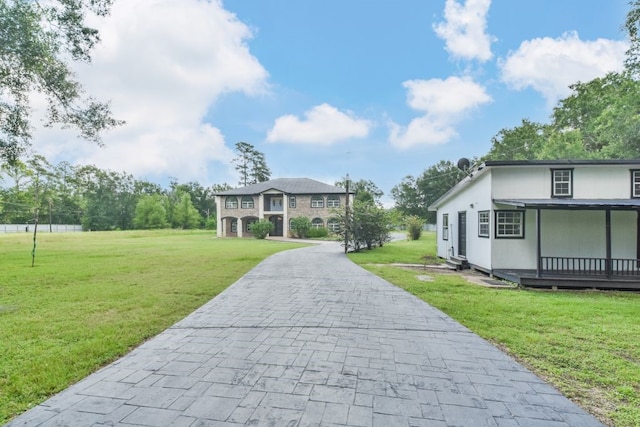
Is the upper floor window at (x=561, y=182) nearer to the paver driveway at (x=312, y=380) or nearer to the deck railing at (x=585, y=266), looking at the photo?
the deck railing at (x=585, y=266)

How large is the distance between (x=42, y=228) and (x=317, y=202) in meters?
47.5

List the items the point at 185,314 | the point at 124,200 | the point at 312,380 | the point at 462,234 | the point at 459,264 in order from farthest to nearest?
1. the point at 124,200
2. the point at 462,234
3. the point at 459,264
4. the point at 185,314
5. the point at 312,380

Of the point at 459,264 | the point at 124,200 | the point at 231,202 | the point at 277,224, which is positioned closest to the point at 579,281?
the point at 459,264

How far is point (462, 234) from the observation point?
42.7ft

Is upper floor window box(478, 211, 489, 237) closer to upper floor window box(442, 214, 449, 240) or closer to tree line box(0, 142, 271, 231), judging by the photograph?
upper floor window box(442, 214, 449, 240)

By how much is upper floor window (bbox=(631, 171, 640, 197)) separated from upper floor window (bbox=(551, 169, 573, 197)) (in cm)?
178

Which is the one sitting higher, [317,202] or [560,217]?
[317,202]

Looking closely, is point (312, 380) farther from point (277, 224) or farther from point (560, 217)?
point (277, 224)

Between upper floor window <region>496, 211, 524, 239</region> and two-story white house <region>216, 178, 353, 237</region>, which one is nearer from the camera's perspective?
upper floor window <region>496, 211, 524, 239</region>

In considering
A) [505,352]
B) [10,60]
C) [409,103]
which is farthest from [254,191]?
[505,352]

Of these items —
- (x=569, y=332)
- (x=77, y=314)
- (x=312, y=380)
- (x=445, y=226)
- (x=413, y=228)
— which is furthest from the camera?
(x=413, y=228)

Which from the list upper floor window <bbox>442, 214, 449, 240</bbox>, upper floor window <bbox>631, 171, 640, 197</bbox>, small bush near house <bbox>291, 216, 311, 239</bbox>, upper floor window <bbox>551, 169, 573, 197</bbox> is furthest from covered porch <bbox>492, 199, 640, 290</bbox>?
small bush near house <bbox>291, 216, 311, 239</bbox>

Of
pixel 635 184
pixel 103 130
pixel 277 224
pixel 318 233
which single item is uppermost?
pixel 103 130

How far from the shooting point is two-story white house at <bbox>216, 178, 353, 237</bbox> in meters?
33.3
